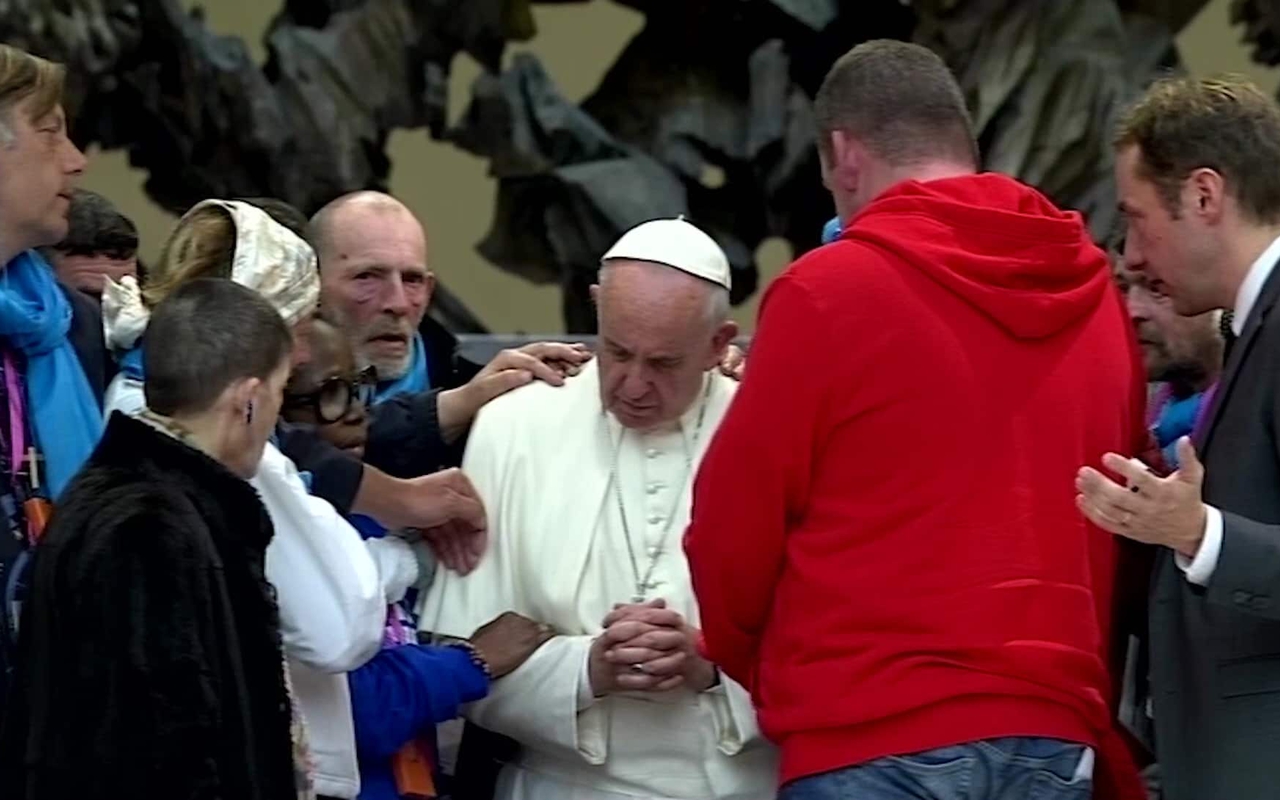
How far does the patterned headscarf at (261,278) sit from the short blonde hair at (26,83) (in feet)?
0.79

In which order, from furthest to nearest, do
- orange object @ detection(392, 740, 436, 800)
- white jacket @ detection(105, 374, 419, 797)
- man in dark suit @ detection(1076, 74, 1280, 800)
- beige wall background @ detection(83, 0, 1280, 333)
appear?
beige wall background @ detection(83, 0, 1280, 333) → orange object @ detection(392, 740, 436, 800) → white jacket @ detection(105, 374, 419, 797) → man in dark suit @ detection(1076, 74, 1280, 800)

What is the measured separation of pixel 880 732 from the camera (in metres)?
2.79

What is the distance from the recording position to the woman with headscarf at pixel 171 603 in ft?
8.57

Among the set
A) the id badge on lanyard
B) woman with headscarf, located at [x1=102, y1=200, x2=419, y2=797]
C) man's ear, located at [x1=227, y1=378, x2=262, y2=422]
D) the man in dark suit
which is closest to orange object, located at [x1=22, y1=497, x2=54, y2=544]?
the id badge on lanyard

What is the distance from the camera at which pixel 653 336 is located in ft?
10.9

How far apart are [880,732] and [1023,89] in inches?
185

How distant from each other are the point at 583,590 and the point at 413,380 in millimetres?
694

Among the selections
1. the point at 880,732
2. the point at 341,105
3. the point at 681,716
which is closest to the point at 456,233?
the point at 341,105

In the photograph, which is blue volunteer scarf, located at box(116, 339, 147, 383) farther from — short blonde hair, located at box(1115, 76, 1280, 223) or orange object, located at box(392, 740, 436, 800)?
short blonde hair, located at box(1115, 76, 1280, 223)

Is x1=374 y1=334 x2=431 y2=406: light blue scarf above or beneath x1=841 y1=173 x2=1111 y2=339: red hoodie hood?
beneath

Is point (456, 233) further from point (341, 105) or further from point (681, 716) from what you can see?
point (681, 716)

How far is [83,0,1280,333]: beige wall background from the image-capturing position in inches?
344

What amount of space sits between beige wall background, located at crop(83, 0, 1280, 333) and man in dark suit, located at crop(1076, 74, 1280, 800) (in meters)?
5.60

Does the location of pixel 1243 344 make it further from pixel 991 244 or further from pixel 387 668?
pixel 387 668
